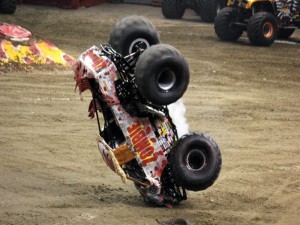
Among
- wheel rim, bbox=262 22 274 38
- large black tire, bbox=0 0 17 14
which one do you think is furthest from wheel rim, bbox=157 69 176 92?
large black tire, bbox=0 0 17 14

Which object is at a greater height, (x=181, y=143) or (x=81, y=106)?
(x=181, y=143)

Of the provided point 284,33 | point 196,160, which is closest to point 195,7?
point 284,33

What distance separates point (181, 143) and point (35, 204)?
4.84ft

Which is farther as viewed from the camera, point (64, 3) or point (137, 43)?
point (64, 3)

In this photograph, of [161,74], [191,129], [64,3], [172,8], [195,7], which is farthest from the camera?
[64,3]

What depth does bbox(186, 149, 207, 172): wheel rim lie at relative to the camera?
7.45 metres

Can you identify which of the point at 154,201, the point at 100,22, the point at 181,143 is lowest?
the point at 100,22

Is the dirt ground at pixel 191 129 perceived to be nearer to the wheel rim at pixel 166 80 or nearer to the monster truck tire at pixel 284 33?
the wheel rim at pixel 166 80

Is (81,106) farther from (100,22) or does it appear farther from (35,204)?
(100,22)

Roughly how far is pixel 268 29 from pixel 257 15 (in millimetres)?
550

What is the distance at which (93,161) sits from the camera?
9539 mm

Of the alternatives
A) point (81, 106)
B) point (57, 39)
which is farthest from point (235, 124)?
point (57, 39)

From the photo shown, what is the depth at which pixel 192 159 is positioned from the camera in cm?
751

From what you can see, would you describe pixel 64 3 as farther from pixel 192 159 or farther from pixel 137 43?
pixel 192 159
